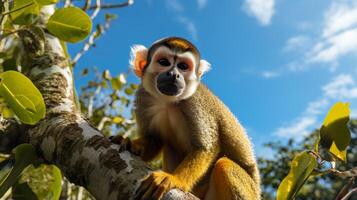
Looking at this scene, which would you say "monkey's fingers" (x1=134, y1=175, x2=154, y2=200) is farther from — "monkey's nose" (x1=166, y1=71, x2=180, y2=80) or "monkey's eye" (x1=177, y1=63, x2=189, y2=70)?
"monkey's eye" (x1=177, y1=63, x2=189, y2=70)

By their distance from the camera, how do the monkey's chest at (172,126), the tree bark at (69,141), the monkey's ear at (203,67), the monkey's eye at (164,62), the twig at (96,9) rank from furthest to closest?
1. the twig at (96,9)
2. the monkey's ear at (203,67)
3. the monkey's eye at (164,62)
4. the monkey's chest at (172,126)
5. the tree bark at (69,141)

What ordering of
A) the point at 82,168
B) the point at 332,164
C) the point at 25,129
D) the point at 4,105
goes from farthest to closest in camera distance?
the point at 4,105
the point at 25,129
the point at 82,168
the point at 332,164

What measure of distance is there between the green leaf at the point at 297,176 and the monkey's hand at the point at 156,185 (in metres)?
0.69

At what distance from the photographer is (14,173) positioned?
105 inches

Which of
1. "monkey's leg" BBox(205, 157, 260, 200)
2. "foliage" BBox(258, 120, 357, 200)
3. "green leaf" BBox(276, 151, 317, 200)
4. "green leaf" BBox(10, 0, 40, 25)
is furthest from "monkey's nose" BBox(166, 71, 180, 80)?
"foliage" BBox(258, 120, 357, 200)

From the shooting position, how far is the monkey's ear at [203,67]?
4.68 meters

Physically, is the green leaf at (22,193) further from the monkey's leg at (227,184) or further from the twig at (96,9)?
the twig at (96,9)

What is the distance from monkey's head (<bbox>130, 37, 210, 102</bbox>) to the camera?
4.12 meters

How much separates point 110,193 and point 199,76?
9.13 ft

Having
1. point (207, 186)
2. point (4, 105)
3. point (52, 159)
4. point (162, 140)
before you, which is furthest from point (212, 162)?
point (4, 105)

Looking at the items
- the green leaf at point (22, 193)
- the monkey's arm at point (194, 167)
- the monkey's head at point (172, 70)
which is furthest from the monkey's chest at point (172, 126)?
the green leaf at point (22, 193)

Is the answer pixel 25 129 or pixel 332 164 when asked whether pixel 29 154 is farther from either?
pixel 332 164

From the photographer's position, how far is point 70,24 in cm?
300

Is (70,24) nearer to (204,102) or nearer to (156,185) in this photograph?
(156,185)
